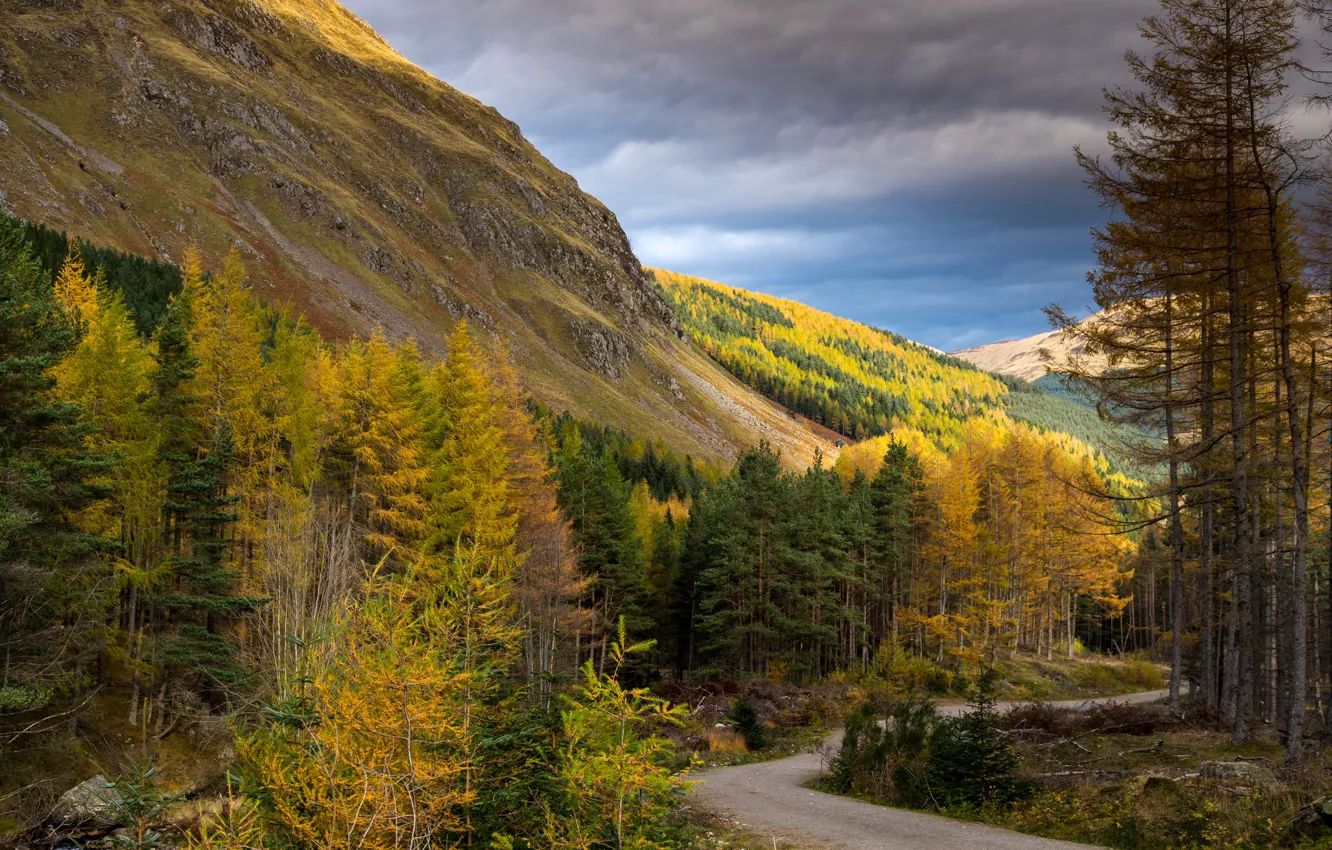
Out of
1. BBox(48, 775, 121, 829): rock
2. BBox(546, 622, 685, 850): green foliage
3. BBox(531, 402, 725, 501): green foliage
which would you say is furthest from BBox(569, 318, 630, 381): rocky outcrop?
BBox(546, 622, 685, 850): green foliage

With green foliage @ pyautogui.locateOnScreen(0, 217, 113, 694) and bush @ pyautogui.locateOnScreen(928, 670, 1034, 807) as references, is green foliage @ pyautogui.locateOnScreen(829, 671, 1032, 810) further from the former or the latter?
green foliage @ pyautogui.locateOnScreen(0, 217, 113, 694)

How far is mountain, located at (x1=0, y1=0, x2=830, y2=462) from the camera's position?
103m

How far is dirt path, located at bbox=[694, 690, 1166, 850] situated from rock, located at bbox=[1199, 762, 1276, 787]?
2664 mm

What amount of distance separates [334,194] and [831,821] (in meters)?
137

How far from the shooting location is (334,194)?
12825 cm

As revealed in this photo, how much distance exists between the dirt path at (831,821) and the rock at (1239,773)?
8.74 feet

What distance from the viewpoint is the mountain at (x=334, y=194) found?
338 ft

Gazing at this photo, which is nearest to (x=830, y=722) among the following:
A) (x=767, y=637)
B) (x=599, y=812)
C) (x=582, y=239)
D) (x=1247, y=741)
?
(x=767, y=637)

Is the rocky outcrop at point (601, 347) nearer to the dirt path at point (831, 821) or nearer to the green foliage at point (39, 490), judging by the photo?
the green foliage at point (39, 490)

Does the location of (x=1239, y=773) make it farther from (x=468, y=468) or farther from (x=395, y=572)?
(x=468, y=468)

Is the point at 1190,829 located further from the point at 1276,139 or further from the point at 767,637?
the point at 767,637

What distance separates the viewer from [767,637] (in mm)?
43594

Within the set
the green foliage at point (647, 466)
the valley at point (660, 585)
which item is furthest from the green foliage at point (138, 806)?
the green foliage at point (647, 466)

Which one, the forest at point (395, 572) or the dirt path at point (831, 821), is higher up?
the forest at point (395, 572)
